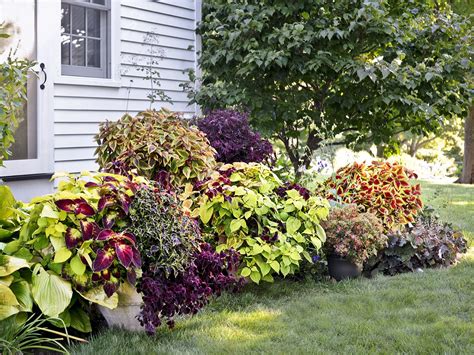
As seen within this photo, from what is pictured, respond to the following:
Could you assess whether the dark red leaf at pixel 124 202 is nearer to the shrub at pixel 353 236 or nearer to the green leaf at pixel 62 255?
the green leaf at pixel 62 255

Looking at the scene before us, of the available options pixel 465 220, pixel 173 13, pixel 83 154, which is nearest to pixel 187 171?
pixel 83 154

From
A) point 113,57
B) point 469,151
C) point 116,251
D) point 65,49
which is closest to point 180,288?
point 116,251

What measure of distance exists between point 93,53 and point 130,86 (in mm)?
522

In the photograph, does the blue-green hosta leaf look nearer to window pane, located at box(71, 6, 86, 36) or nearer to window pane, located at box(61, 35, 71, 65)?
window pane, located at box(61, 35, 71, 65)

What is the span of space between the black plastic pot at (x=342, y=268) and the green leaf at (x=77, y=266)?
2.20 m

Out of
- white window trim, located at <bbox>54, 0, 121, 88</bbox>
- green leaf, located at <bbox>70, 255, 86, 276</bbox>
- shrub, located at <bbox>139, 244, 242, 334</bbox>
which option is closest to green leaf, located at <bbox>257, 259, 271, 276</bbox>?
shrub, located at <bbox>139, 244, 242, 334</bbox>

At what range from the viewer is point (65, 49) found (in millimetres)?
5789

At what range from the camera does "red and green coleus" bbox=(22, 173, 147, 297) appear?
10.4ft

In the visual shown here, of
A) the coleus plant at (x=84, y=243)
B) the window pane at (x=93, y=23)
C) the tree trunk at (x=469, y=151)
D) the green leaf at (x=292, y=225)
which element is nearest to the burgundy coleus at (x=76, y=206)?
the coleus plant at (x=84, y=243)

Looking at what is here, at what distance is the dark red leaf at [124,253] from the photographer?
312 cm

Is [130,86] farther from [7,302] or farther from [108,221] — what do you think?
[7,302]

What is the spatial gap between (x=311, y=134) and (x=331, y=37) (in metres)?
1.63

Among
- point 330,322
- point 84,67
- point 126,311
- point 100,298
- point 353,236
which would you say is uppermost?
point 84,67

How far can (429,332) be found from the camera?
3.48m
